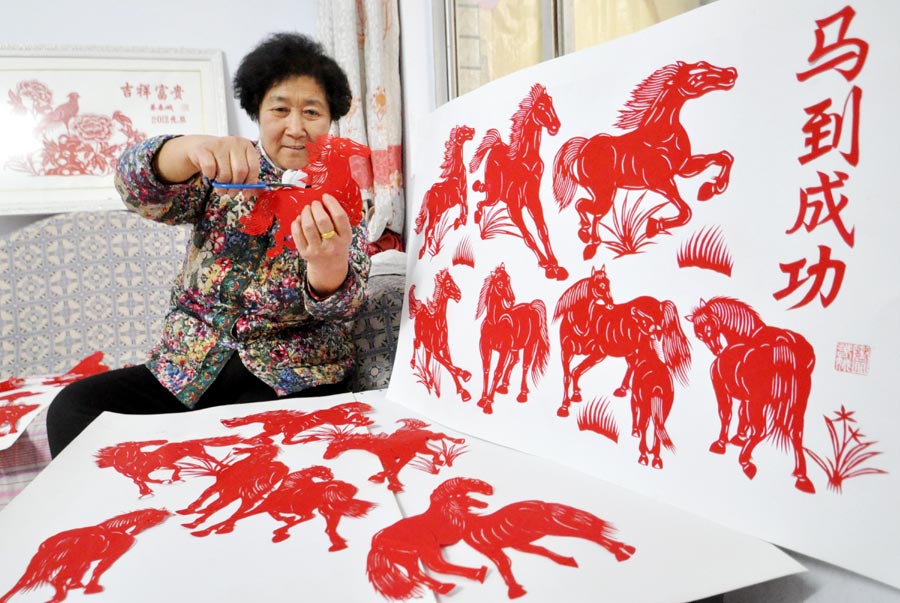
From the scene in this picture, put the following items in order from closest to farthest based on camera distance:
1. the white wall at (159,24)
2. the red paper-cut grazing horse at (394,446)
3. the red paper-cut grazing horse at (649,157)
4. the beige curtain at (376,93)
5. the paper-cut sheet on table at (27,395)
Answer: the red paper-cut grazing horse at (649,157)
the red paper-cut grazing horse at (394,446)
the paper-cut sheet on table at (27,395)
the beige curtain at (376,93)
the white wall at (159,24)

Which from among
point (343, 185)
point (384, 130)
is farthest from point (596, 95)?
point (384, 130)

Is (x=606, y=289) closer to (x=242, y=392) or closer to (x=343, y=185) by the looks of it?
(x=343, y=185)

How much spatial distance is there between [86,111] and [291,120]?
5.17ft

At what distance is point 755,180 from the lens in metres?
0.44

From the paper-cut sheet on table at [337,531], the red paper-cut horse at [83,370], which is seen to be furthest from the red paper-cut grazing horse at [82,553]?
the red paper-cut horse at [83,370]

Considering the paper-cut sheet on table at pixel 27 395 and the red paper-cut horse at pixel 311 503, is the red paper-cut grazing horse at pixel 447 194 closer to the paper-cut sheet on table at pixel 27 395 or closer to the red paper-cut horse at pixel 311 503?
the red paper-cut horse at pixel 311 503

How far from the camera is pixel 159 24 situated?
219 centimetres

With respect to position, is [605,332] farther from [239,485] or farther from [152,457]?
[152,457]

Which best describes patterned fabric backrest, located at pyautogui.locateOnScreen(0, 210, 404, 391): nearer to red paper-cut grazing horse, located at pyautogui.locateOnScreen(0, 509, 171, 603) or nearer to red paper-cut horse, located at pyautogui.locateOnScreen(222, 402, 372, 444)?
red paper-cut horse, located at pyautogui.locateOnScreen(222, 402, 372, 444)

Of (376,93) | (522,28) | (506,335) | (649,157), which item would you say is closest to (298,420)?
(506,335)

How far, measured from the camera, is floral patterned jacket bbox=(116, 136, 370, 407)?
95 cm

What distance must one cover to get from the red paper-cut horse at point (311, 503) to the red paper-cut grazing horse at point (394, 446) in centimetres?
4

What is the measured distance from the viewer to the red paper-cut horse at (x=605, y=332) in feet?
1.65

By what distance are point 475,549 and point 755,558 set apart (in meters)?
0.19
